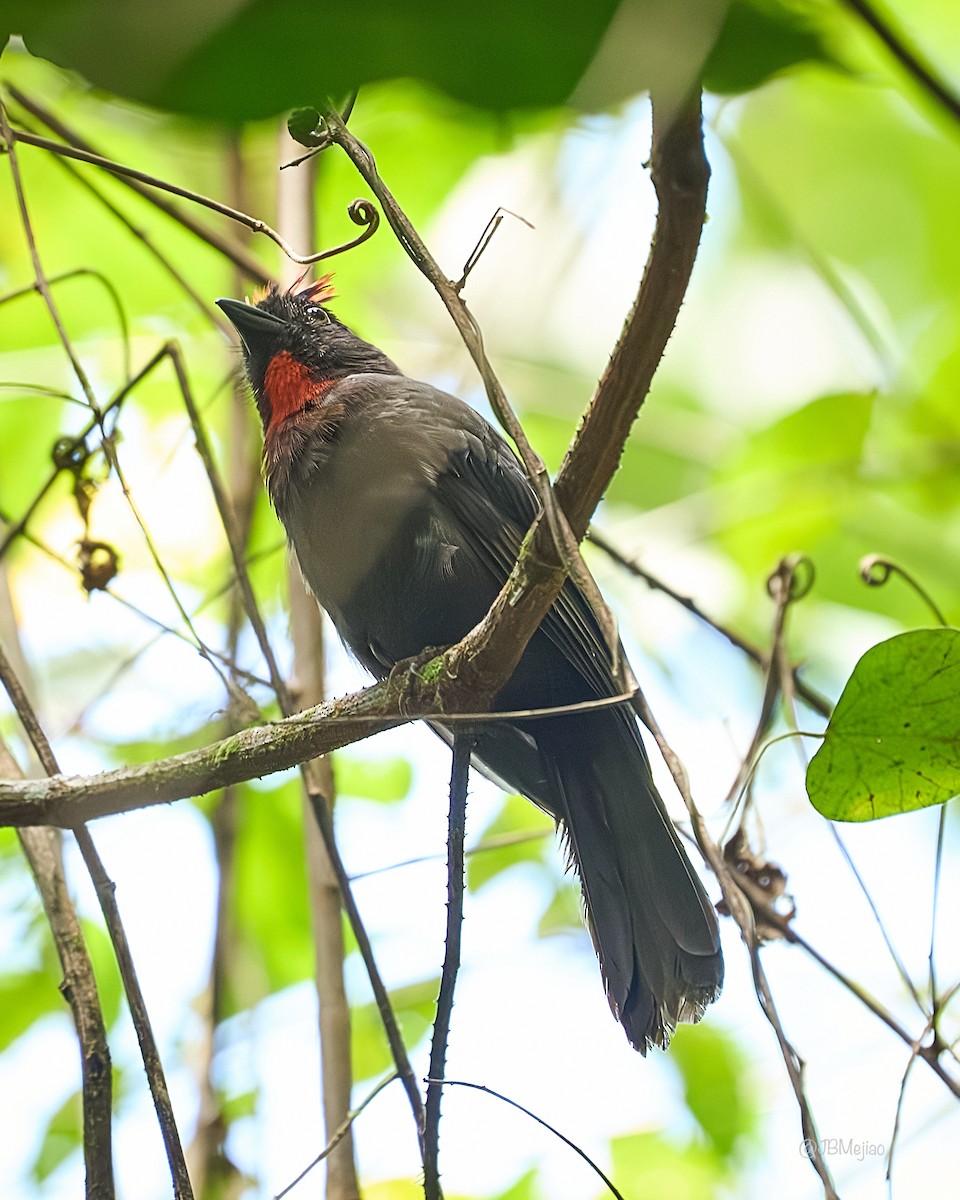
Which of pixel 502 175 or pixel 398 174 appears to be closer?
pixel 398 174

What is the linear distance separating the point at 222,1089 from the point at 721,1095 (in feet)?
4.31

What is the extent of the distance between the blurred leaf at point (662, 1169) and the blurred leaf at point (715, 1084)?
65mm

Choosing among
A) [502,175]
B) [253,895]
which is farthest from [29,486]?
[502,175]

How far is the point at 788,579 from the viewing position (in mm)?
2904

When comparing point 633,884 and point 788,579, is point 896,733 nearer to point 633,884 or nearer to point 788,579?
A: point 633,884

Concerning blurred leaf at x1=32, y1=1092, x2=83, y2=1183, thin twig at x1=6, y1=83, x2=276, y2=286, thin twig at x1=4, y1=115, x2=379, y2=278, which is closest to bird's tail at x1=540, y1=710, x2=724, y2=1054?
thin twig at x1=4, y1=115, x2=379, y2=278

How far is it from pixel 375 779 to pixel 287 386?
126 centimetres

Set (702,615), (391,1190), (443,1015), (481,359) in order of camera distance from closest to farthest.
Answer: (481,359) < (443,1015) < (391,1190) < (702,615)

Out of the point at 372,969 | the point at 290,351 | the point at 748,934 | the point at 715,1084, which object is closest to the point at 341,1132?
the point at 372,969

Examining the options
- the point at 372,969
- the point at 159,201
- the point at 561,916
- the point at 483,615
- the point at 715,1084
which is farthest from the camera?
the point at 561,916

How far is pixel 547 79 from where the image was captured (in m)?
0.60

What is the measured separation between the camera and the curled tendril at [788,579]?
2.88 metres

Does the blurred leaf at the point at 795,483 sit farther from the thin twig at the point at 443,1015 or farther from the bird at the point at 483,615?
the thin twig at the point at 443,1015

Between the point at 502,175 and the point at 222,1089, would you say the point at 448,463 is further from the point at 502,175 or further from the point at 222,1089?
the point at 222,1089
